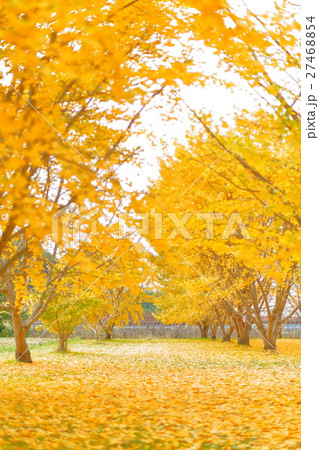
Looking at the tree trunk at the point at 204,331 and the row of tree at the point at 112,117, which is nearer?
the row of tree at the point at 112,117

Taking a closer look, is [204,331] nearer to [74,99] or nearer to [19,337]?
[19,337]

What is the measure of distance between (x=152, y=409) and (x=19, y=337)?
864 centimetres

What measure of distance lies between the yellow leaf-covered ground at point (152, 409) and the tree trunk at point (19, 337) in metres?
2.01

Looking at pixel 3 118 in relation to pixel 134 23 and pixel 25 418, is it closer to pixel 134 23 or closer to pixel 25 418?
pixel 134 23

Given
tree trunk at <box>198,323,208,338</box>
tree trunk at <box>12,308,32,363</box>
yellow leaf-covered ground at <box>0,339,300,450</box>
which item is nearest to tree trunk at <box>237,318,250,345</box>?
yellow leaf-covered ground at <box>0,339,300,450</box>

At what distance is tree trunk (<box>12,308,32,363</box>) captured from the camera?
14836 millimetres

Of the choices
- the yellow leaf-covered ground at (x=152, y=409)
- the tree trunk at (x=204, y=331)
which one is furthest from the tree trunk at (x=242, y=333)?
the tree trunk at (x=204, y=331)

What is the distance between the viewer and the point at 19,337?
1516 centimetres

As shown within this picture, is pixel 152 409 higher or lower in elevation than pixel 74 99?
lower

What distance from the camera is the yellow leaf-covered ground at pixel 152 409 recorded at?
5.76m

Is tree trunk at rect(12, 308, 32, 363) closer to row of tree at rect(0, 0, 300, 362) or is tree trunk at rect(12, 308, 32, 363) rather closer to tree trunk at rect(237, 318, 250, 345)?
row of tree at rect(0, 0, 300, 362)

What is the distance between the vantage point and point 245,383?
33.8 ft

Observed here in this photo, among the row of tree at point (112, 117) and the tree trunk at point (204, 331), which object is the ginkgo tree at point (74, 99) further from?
the tree trunk at point (204, 331)

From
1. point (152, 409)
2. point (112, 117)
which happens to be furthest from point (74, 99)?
point (152, 409)
